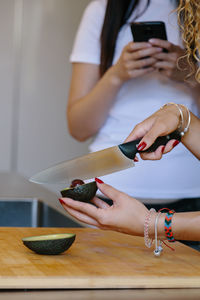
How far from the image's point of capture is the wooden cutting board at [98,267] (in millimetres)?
863

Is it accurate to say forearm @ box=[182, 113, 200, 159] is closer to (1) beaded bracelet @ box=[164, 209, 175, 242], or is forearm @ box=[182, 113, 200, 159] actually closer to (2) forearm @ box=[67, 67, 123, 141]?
(1) beaded bracelet @ box=[164, 209, 175, 242]

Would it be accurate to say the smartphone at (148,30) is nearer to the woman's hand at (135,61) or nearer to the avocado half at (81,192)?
the woman's hand at (135,61)

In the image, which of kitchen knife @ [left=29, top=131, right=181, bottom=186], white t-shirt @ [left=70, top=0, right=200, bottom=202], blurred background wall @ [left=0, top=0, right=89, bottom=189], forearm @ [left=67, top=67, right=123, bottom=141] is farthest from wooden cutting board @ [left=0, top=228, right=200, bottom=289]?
blurred background wall @ [left=0, top=0, right=89, bottom=189]

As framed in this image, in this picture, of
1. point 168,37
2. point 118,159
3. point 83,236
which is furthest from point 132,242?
point 168,37

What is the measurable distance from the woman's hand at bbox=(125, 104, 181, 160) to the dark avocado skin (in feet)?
0.77

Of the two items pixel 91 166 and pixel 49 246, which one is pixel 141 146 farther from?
pixel 49 246

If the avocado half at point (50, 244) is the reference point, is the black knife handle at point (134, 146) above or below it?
above

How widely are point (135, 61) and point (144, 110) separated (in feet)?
0.48

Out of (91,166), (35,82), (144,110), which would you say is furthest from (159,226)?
(35,82)

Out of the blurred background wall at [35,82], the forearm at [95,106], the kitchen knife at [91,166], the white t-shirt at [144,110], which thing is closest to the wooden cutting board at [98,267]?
the kitchen knife at [91,166]

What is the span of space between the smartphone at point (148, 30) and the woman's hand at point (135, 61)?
0.02 meters

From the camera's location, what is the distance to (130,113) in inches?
62.9

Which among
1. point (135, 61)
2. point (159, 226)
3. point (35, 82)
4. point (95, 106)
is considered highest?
point (135, 61)

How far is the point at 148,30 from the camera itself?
1.50 metres
